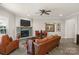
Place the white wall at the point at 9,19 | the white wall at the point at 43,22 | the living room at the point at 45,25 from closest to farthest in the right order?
the white wall at the point at 9,19 < the living room at the point at 45,25 < the white wall at the point at 43,22

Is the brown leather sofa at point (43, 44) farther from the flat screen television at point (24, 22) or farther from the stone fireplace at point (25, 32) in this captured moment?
the flat screen television at point (24, 22)

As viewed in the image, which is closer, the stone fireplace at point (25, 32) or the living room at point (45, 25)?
the living room at point (45, 25)

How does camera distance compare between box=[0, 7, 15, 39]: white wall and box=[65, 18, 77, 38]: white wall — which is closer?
box=[0, 7, 15, 39]: white wall

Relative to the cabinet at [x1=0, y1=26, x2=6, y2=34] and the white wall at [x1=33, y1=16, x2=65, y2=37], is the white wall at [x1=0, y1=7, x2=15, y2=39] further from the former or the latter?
the white wall at [x1=33, y1=16, x2=65, y2=37]

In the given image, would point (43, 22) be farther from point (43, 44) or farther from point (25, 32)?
point (43, 44)

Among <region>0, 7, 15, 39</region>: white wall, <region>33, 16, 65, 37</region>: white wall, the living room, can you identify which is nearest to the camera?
<region>0, 7, 15, 39</region>: white wall

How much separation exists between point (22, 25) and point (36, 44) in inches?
25.5

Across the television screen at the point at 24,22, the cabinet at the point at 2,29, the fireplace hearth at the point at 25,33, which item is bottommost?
the fireplace hearth at the point at 25,33

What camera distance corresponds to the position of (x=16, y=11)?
2.08 metres

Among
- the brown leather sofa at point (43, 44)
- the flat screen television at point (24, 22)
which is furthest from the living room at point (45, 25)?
the brown leather sofa at point (43, 44)

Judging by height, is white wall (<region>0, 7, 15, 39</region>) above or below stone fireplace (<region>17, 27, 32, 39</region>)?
above

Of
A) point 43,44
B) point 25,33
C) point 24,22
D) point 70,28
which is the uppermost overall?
point 24,22

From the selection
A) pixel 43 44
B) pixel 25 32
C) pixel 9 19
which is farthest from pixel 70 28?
pixel 9 19

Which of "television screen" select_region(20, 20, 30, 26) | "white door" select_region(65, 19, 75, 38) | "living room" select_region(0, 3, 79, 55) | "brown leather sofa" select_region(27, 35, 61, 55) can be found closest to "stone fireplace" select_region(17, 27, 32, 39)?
"living room" select_region(0, 3, 79, 55)
